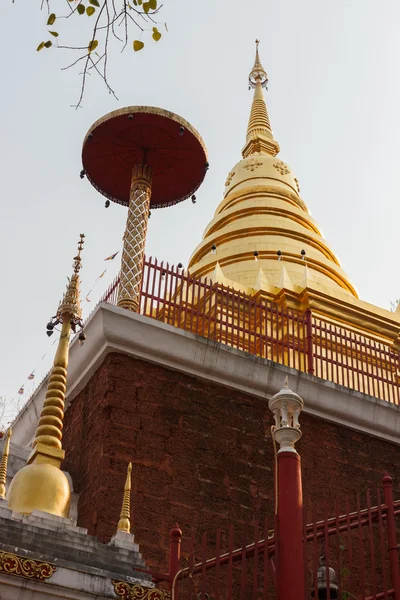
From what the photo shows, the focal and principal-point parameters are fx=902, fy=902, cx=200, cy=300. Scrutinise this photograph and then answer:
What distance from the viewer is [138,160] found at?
12805 mm

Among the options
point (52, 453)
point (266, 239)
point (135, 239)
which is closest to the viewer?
point (52, 453)

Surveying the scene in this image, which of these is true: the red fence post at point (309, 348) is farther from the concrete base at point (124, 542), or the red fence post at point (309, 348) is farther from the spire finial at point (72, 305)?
the concrete base at point (124, 542)

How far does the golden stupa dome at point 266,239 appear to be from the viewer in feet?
57.9

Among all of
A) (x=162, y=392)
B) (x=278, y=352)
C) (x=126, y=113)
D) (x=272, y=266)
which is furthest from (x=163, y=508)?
(x=272, y=266)

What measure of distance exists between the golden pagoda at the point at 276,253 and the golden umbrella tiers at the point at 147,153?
253 centimetres

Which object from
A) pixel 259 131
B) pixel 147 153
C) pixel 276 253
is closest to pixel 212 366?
pixel 147 153

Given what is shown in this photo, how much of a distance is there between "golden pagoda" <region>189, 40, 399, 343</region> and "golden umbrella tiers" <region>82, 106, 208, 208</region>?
8.30 feet

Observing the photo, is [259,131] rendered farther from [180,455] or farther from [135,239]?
[180,455]

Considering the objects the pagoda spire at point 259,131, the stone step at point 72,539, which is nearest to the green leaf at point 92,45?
the stone step at point 72,539

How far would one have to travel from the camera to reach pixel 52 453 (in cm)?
806

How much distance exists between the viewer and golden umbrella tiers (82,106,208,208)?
40.0ft

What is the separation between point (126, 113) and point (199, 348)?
11.6ft

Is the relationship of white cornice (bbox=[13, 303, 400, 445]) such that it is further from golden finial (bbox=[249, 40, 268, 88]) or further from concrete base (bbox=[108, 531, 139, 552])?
golden finial (bbox=[249, 40, 268, 88])

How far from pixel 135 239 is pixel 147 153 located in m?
1.54
